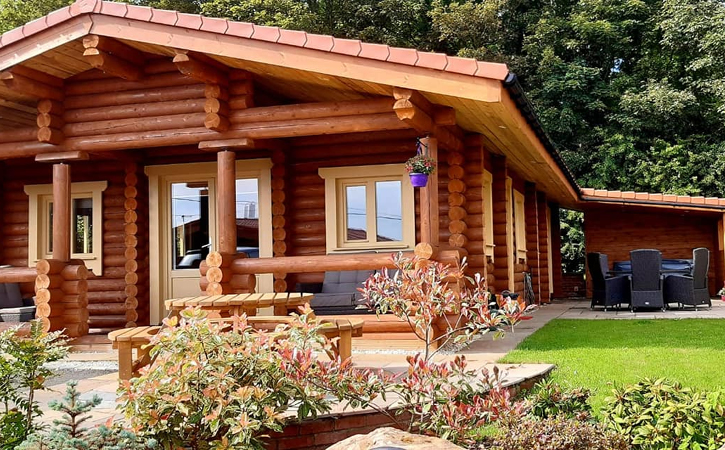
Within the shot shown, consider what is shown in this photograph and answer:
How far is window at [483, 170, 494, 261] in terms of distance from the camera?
1009 centimetres

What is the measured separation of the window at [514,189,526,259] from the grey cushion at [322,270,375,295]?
4246 mm

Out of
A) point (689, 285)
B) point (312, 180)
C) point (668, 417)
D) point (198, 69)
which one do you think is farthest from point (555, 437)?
point (689, 285)

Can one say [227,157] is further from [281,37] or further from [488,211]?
[488,211]

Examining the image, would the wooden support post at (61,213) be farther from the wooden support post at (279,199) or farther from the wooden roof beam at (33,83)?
the wooden support post at (279,199)

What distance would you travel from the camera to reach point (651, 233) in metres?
17.2

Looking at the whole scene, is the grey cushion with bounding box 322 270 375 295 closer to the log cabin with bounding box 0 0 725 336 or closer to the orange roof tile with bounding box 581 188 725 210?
the log cabin with bounding box 0 0 725 336

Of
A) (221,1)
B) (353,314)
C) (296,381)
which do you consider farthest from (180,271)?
(221,1)

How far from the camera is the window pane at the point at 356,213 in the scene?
988 cm

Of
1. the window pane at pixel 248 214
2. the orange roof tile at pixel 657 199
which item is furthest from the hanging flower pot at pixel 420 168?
the orange roof tile at pixel 657 199

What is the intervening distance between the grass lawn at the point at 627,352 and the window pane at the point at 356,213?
265cm

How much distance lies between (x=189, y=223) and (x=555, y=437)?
795 cm

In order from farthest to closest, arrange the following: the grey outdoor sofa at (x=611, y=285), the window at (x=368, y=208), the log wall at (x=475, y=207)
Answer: the grey outdoor sofa at (x=611, y=285), the window at (x=368, y=208), the log wall at (x=475, y=207)

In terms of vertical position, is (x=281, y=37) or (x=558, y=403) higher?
(x=281, y=37)

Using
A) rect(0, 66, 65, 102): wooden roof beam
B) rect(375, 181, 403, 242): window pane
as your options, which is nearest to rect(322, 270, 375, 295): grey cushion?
rect(375, 181, 403, 242): window pane
